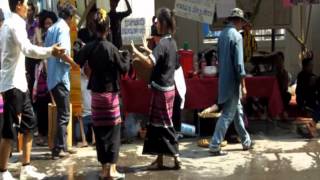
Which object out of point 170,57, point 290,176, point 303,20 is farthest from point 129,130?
point 303,20

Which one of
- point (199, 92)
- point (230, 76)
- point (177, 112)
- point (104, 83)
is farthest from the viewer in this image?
point (199, 92)

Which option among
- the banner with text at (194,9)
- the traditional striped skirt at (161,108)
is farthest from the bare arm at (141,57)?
the banner with text at (194,9)

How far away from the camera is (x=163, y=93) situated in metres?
6.41

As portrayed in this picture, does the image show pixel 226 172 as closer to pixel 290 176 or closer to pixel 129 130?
pixel 290 176

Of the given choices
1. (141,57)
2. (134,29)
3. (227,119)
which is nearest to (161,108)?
(141,57)

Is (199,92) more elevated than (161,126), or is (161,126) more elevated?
(199,92)

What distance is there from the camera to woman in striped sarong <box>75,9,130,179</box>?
601 cm

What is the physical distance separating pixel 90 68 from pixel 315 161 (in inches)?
115

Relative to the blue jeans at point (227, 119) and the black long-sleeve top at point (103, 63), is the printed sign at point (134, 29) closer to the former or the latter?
the blue jeans at point (227, 119)

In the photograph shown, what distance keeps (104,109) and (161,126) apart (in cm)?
75

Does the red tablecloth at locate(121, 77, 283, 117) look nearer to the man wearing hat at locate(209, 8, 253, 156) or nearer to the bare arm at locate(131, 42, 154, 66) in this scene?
the man wearing hat at locate(209, 8, 253, 156)

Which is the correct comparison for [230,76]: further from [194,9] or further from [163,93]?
[194,9]

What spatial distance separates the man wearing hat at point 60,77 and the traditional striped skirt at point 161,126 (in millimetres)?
1250

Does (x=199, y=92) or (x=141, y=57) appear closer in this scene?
(x=141, y=57)
